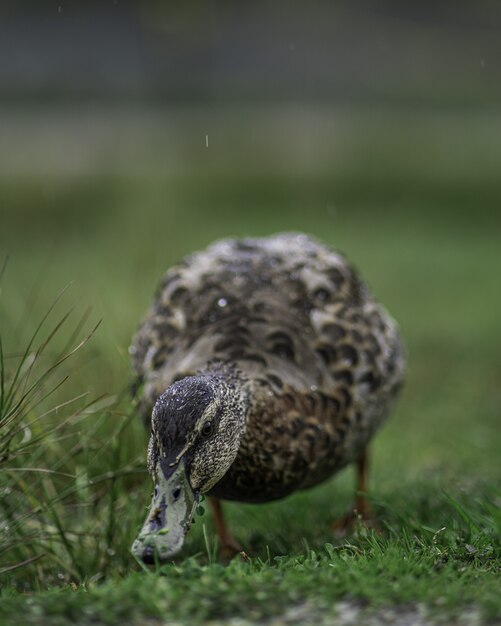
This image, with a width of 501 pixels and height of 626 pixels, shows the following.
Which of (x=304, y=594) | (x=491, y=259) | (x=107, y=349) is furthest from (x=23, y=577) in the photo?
(x=491, y=259)

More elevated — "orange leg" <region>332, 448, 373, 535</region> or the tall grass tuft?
the tall grass tuft

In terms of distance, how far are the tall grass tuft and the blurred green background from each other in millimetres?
199

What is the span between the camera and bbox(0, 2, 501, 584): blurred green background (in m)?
7.11

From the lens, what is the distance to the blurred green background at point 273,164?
23.3 feet

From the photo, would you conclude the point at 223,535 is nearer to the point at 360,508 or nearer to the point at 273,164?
the point at 360,508

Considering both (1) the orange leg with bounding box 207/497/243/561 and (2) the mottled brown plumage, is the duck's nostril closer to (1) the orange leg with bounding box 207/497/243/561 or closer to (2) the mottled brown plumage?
(2) the mottled brown plumage

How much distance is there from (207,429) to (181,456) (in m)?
0.14

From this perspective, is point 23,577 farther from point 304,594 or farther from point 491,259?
point 491,259

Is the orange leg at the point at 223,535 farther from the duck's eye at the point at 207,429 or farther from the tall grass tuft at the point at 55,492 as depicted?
the duck's eye at the point at 207,429

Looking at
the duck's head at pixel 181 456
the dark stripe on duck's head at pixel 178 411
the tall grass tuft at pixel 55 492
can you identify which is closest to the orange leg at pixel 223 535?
the tall grass tuft at pixel 55 492

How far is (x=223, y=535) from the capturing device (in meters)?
4.14

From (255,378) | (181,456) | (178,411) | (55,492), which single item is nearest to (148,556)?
(181,456)

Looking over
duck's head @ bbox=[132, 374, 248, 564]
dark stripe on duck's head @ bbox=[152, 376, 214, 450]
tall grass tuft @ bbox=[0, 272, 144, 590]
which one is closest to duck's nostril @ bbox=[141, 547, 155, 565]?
duck's head @ bbox=[132, 374, 248, 564]

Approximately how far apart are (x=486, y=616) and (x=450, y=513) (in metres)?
1.46
